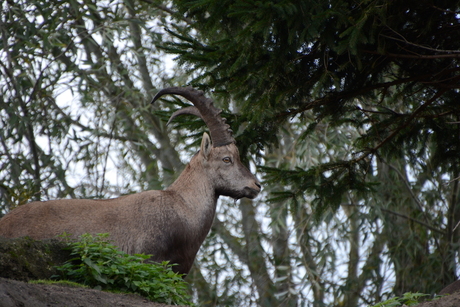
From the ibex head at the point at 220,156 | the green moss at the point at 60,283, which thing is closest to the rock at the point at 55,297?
the green moss at the point at 60,283

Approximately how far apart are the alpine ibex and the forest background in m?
0.41

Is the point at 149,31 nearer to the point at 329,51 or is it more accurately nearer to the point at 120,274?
the point at 329,51

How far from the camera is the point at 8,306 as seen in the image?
13.6ft

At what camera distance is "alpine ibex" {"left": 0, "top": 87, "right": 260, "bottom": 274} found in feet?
22.3

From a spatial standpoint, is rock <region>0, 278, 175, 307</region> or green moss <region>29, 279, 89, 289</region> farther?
green moss <region>29, 279, 89, 289</region>

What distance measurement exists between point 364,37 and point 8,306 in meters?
4.35

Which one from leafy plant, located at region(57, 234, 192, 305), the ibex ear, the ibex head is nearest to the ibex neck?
the ibex head

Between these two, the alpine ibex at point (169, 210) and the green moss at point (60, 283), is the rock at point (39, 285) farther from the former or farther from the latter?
the alpine ibex at point (169, 210)

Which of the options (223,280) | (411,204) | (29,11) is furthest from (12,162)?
(411,204)

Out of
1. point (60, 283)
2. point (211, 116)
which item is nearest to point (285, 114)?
point (211, 116)

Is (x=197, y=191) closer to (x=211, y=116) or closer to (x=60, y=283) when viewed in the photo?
(x=211, y=116)

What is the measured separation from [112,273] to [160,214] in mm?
1742

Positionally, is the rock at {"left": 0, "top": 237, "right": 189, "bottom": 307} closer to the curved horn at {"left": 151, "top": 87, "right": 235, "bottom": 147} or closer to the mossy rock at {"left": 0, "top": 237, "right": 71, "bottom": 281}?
the mossy rock at {"left": 0, "top": 237, "right": 71, "bottom": 281}

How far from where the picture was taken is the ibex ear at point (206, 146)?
7980mm
